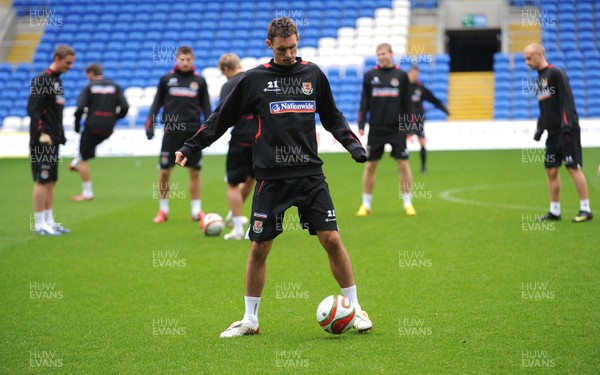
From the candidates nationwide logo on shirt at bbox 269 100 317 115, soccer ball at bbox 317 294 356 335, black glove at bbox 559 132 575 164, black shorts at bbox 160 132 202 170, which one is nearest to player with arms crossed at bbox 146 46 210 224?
black shorts at bbox 160 132 202 170

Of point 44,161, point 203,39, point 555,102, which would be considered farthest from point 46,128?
point 203,39

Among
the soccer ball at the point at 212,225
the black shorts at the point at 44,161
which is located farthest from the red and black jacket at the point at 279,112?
the black shorts at the point at 44,161

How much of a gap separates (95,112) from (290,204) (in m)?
10.8

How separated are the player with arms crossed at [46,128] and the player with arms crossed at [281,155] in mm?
5815

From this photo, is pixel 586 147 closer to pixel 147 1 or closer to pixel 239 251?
pixel 239 251

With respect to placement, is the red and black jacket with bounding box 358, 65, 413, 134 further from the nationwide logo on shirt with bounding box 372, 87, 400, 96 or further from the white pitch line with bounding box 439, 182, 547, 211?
the white pitch line with bounding box 439, 182, 547, 211

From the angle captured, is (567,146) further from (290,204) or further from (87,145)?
(87,145)

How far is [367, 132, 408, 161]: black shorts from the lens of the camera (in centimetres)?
1302

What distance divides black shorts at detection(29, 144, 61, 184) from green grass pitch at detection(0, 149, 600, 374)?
0.88m

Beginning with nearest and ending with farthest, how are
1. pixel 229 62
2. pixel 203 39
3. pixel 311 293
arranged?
1. pixel 311 293
2. pixel 229 62
3. pixel 203 39

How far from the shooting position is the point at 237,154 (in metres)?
10.9

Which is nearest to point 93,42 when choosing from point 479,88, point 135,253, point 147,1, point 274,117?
point 147,1

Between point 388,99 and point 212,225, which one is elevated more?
point 388,99

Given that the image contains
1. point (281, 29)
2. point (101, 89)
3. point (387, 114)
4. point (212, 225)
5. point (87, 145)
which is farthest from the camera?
point (101, 89)
